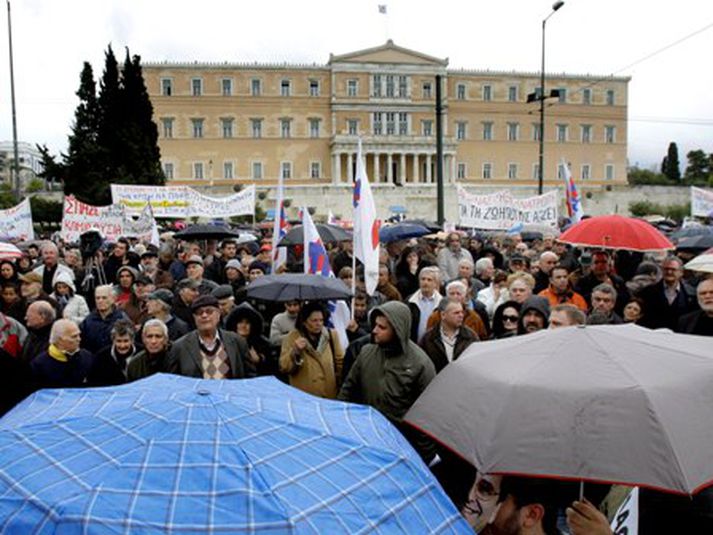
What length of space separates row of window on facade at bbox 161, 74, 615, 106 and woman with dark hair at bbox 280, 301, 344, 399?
60.8m

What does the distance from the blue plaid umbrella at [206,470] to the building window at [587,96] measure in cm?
7077

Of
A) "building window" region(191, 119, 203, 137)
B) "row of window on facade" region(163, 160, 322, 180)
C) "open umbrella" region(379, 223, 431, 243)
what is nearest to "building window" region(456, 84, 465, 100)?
"row of window on facade" region(163, 160, 322, 180)

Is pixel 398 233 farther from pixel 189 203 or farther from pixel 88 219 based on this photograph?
pixel 189 203

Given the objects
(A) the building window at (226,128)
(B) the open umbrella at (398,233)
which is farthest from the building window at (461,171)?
(B) the open umbrella at (398,233)

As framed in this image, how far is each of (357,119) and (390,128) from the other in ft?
11.1

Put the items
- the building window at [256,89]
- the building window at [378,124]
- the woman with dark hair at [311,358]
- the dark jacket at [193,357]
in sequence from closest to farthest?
the dark jacket at [193,357]
the woman with dark hair at [311,358]
the building window at [256,89]
the building window at [378,124]

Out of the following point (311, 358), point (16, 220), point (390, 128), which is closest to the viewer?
point (311, 358)

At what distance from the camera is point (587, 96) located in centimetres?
6725

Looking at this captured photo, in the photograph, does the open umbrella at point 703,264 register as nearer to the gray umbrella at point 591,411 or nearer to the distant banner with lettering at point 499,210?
the gray umbrella at point 591,411

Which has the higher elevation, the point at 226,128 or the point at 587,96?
the point at 587,96

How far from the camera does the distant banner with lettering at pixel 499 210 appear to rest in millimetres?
12867

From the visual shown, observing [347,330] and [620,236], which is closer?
[347,330]

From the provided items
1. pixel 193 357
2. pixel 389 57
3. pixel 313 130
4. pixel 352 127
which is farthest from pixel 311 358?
pixel 389 57

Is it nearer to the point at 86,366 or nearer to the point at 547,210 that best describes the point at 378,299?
the point at 86,366
